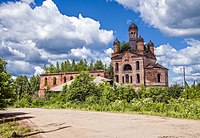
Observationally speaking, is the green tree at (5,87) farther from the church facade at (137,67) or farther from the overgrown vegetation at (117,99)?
the church facade at (137,67)

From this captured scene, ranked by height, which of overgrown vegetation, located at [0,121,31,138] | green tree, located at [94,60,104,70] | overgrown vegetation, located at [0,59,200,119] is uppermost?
green tree, located at [94,60,104,70]

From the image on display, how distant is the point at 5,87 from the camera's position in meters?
17.0

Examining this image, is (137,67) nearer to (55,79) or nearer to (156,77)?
(156,77)

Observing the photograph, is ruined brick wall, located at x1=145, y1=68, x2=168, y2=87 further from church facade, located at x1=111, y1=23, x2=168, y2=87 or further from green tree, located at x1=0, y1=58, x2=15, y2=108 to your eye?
green tree, located at x1=0, y1=58, x2=15, y2=108

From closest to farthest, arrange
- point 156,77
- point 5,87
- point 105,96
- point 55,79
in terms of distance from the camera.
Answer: point 5,87 → point 105,96 → point 156,77 → point 55,79

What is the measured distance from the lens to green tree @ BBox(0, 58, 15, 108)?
1677cm

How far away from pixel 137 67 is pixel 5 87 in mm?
51204

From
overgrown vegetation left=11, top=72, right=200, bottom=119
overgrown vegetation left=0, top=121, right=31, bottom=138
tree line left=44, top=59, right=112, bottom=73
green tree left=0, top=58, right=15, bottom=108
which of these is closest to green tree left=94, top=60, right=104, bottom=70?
tree line left=44, top=59, right=112, bottom=73

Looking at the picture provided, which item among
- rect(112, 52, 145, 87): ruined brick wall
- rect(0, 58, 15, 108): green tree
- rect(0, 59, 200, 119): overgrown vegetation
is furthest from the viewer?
rect(112, 52, 145, 87): ruined brick wall

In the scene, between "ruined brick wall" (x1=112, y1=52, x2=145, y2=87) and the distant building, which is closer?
"ruined brick wall" (x1=112, y1=52, x2=145, y2=87)

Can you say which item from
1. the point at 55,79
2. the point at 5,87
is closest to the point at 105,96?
the point at 5,87

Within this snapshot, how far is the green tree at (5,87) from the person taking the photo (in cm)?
1677

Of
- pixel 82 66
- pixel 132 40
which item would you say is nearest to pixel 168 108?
pixel 132 40

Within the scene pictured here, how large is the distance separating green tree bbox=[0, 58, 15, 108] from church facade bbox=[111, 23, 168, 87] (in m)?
47.4
